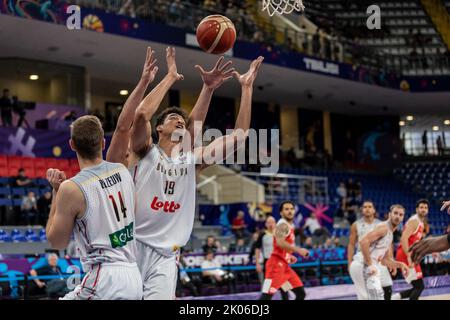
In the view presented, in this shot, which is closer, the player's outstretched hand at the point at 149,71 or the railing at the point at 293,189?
the player's outstretched hand at the point at 149,71

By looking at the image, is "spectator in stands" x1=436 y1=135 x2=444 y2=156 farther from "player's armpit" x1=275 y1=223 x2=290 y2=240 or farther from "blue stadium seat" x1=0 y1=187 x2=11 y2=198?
"player's armpit" x1=275 y1=223 x2=290 y2=240

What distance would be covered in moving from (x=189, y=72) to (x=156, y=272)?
1915 centimetres

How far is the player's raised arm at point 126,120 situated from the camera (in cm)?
459

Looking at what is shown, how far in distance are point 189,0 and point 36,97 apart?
5.67 metres

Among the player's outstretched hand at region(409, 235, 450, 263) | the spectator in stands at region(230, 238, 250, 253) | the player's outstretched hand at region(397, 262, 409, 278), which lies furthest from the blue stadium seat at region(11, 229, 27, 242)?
the player's outstretched hand at region(409, 235, 450, 263)

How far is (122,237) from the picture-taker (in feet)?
13.4

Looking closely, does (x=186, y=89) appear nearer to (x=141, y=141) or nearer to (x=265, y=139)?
(x=265, y=139)

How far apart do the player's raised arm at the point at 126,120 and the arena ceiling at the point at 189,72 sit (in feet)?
44.2

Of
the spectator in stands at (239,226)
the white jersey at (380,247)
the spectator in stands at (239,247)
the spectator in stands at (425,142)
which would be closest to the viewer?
the white jersey at (380,247)

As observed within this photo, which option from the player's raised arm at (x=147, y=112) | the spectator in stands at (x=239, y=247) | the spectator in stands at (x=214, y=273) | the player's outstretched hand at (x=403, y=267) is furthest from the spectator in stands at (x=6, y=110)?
the player's raised arm at (x=147, y=112)

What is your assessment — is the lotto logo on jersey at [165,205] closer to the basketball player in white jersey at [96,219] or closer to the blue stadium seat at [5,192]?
the basketball player in white jersey at [96,219]

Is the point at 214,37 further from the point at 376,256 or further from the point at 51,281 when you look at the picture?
the point at 51,281

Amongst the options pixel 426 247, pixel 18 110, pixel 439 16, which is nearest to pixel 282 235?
pixel 426 247
